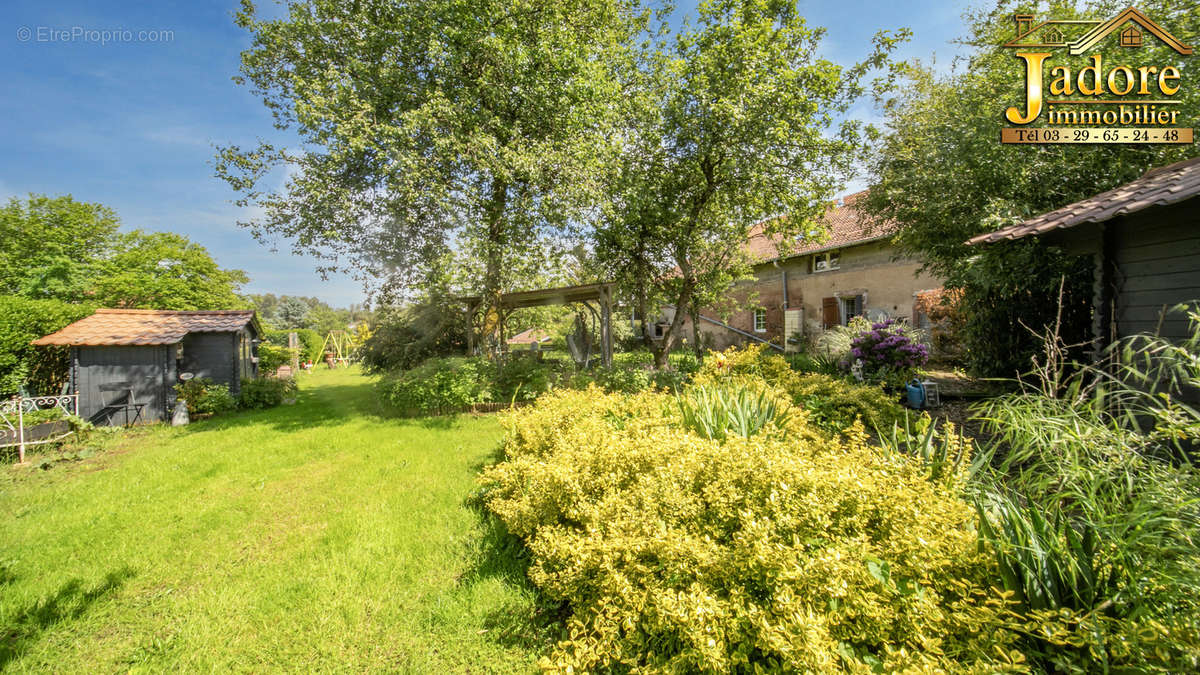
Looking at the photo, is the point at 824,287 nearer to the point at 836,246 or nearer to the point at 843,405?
the point at 836,246

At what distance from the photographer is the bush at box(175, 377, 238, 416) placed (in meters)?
9.84

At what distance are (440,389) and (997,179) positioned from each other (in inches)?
472

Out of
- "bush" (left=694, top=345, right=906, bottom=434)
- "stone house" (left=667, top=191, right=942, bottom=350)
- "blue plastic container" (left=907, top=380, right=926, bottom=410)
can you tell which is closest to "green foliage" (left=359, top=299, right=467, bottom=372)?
"bush" (left=694, top=345, right=906, bottom=434)

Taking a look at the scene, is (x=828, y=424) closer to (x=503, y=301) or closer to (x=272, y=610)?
(x=272, y=610)

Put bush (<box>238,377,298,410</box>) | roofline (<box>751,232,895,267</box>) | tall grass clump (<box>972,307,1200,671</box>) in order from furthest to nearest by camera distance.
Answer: roofline (<box>751,232,895,267</box>) → bush (<box>238,377,298,410</box>) → tall grass clump (<box>972,307,1200,671</box>)

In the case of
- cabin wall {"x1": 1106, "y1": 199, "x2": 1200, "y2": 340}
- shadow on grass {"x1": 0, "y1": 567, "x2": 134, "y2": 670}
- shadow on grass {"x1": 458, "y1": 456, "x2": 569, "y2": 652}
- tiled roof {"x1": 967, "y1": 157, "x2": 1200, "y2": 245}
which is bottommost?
shadow on grass {"x1": 458, "y1": 456, "x2": 569, "y2": 652}

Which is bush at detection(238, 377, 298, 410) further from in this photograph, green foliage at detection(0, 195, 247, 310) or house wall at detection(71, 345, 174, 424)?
green foliage at detection(0, 195, 247, 310)

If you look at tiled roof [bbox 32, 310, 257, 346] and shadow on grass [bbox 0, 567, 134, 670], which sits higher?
tiled roof [bbox 32, 310, 257, 346]

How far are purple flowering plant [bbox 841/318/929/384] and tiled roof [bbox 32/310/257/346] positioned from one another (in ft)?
50.6

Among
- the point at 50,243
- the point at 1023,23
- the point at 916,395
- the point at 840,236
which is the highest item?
the point at 1023,23

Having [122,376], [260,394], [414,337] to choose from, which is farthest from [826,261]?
[122,376]

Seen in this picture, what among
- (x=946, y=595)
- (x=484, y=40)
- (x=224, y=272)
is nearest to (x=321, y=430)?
(x=484, y=40)

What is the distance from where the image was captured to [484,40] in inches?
329

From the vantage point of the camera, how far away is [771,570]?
194 cm
